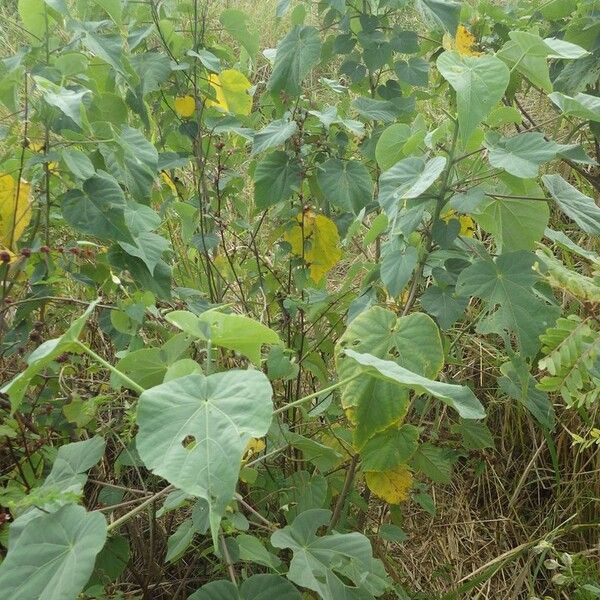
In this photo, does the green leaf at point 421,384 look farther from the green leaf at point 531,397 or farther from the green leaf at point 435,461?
the green leaf at point 435,461

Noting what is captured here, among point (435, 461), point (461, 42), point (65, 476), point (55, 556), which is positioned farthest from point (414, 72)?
point (55, 556)

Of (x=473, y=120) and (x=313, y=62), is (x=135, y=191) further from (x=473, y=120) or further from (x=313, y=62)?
(x=473, y=120)

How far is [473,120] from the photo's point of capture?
0.97 metres

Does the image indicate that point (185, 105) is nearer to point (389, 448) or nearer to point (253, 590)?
point (389, 448)

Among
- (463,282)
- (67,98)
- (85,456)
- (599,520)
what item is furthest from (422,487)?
(67,98)

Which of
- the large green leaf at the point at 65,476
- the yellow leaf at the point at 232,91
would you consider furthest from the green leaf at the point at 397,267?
the yellow leaf at the point at 232,91

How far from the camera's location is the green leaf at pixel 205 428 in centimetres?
69

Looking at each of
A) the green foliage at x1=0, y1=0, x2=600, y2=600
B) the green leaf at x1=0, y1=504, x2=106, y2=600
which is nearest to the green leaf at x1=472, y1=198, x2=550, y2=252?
the green foliage at x1=0, y1=0, x2=600, y2=600

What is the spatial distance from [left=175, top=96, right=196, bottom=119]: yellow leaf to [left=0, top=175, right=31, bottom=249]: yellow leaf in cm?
47

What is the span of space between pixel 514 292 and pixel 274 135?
1.92 feet

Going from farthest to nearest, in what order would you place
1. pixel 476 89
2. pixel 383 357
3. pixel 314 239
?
pixel 314 239, pixel 383 357, pixel 476 89

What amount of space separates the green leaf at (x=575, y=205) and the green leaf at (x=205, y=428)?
0.61 metres

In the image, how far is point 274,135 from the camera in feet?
4.84

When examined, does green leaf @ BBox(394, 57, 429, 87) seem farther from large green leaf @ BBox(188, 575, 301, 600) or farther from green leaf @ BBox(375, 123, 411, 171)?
large green leaf @ BBox(188, 575, 301, 600)
